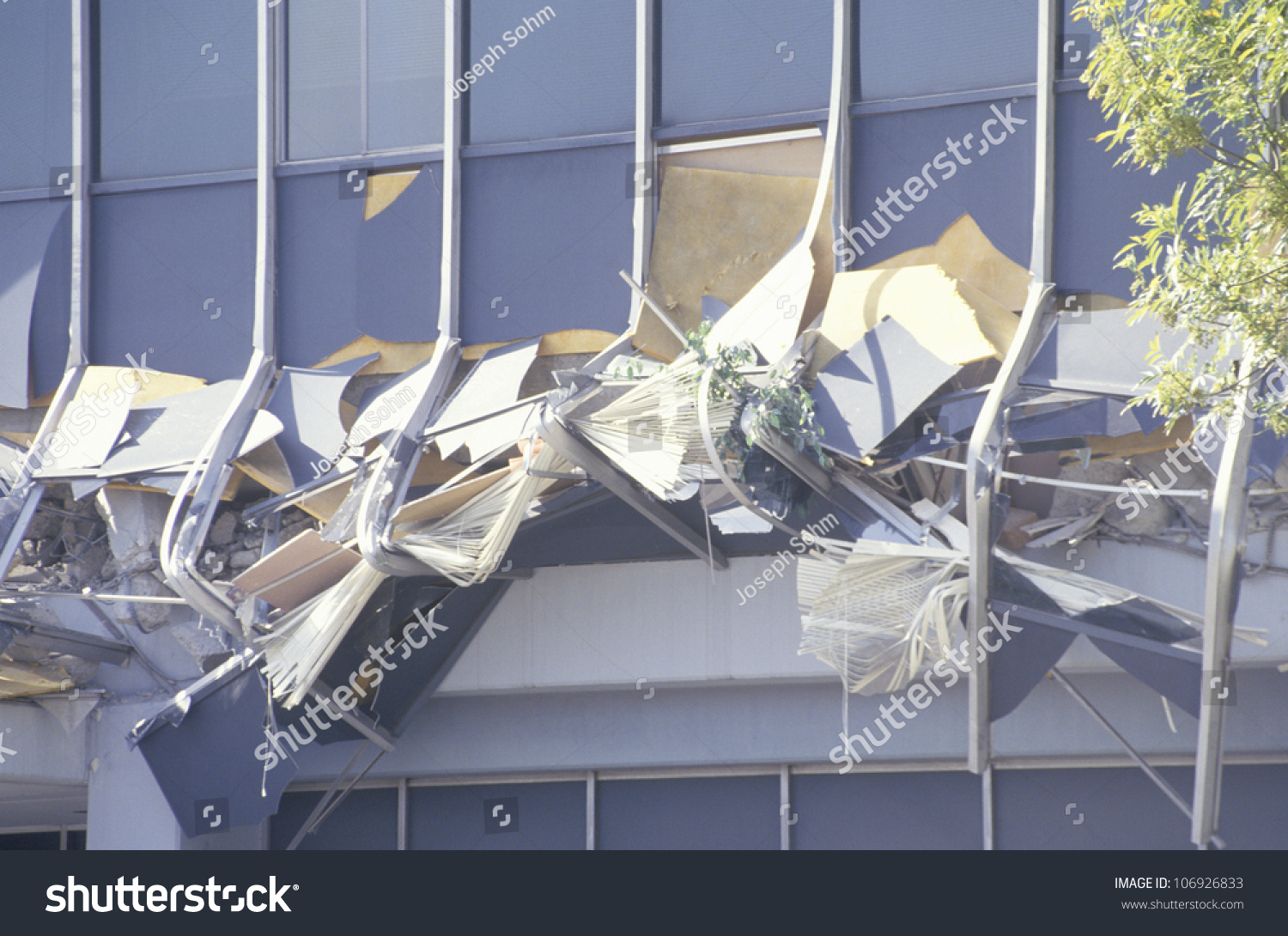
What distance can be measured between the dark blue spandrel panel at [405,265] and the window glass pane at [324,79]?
736 mm

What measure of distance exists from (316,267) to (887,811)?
6.41 meters

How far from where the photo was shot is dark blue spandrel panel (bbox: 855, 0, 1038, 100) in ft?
32.4

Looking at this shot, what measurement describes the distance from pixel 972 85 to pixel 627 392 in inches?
160

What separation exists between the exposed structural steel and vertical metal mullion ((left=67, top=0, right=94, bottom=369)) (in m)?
1.60

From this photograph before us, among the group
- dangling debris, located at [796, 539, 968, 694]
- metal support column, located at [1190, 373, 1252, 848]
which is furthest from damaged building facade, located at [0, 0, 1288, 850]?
metal support column, located at [1190, 373, 1252, 848]

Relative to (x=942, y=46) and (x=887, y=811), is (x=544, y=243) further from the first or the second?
(x=887, y=811)

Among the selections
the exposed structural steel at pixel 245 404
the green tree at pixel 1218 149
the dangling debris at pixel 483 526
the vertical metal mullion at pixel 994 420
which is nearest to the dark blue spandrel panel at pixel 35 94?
the exposed structural steel at pixel 245 404

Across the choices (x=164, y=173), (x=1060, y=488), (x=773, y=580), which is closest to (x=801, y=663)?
(x=773, y=580)

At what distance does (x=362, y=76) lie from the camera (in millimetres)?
11383

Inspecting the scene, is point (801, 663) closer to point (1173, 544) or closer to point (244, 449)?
point (1173, 544)

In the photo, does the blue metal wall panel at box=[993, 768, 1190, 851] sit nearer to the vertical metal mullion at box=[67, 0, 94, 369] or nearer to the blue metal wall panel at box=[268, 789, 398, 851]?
the blue metal wall panel at box=[268, 789, 398, 851]

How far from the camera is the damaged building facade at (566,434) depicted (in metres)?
8.73

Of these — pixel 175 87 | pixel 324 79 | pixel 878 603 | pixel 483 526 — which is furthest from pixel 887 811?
pixel 175 87

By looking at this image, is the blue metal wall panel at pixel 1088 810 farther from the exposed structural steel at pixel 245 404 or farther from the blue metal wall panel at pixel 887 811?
the exposed structural steel at pixel 245 404
